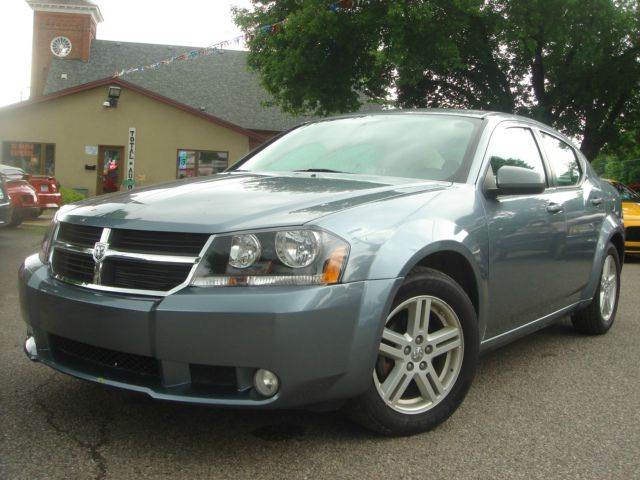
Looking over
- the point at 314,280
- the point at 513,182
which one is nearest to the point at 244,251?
the point at 314,280

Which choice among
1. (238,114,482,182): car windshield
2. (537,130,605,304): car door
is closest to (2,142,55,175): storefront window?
(238,114,482,182): car windshield

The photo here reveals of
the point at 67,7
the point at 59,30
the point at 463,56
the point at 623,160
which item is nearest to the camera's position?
the point at 463,56

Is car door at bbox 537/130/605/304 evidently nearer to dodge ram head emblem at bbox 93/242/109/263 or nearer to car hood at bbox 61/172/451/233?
car hood at bbox 61/172/451/233

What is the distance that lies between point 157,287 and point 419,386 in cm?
121

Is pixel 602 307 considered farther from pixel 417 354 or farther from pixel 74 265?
pixel 74 265

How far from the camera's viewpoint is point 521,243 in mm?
3727

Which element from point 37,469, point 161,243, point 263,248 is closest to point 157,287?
point 161,243

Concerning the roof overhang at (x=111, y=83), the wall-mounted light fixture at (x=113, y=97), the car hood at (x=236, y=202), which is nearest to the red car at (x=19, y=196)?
the car hood at (x=236, y=202)

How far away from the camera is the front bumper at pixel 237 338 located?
2535mm

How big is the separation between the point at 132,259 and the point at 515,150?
2.41 meters

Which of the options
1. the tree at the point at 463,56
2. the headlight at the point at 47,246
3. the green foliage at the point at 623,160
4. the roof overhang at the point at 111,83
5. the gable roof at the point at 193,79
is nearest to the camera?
the headlight at the point at 47,246

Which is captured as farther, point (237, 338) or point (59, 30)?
point (59, 30)

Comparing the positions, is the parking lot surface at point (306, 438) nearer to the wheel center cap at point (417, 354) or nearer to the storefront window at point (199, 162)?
the wheel center cap at point (417, 354)

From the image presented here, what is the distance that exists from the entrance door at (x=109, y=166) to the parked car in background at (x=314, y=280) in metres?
24.4
